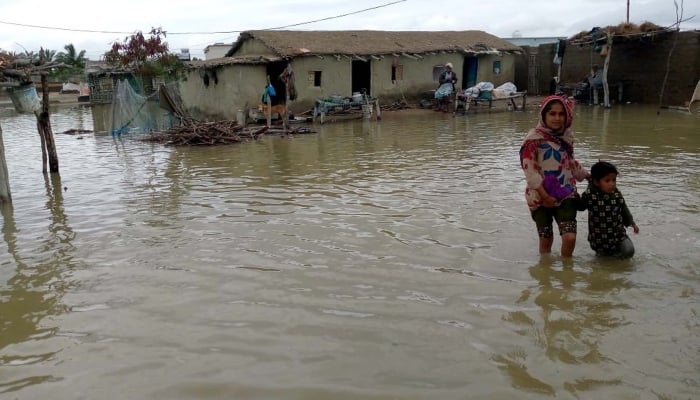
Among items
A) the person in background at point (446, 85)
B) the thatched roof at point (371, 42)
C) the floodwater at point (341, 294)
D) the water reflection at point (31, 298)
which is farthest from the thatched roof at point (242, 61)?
the water reflection at point (31, 298)

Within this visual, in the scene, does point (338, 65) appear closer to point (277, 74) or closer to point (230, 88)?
point (277, 74)

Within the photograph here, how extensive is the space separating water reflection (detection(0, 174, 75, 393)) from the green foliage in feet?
82.8

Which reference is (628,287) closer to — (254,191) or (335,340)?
(335,340)

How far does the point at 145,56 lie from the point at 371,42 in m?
13.9

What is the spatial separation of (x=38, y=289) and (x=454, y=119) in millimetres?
15623

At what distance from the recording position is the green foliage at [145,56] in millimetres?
29922

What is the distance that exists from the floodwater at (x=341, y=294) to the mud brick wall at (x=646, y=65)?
12085mm

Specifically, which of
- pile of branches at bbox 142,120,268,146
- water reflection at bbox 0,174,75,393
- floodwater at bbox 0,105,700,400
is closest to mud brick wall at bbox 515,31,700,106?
floodwater at bbox 0,105,700,400

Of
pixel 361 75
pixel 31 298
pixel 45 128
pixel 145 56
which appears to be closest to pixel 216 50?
pixel 145 56

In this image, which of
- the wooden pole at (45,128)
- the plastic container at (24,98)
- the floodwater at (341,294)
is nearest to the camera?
the floodwater at (341,294)

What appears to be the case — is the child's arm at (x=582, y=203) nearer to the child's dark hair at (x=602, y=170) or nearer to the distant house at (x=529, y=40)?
the child's dark hair at (x=602, y=170)

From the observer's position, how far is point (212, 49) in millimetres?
39438

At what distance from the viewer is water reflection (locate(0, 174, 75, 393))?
3350 millimetres

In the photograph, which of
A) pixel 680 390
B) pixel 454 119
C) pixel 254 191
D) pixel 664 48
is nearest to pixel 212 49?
pixel 454 119
